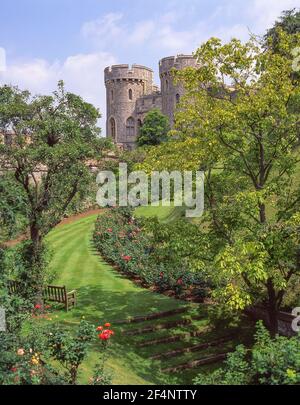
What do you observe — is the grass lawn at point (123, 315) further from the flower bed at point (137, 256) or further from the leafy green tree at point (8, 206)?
the leafy green tree at point (8, 206)

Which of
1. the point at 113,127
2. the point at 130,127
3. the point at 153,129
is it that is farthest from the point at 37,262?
the point at 113,127

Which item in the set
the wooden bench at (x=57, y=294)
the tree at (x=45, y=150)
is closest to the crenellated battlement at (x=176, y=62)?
the tree at (x=45, y=150)

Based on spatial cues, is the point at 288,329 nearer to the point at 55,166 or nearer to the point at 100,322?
the point at 100,322

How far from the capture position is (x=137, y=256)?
2403cm

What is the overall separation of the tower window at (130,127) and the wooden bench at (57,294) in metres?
68.2

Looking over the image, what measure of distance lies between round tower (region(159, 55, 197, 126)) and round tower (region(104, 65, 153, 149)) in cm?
728

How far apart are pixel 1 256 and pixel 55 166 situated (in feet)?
23.8

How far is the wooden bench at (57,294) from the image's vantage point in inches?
680

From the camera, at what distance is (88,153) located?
16500mm

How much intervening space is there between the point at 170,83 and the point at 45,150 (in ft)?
208

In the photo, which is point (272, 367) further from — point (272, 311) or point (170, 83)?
point (170, 83)

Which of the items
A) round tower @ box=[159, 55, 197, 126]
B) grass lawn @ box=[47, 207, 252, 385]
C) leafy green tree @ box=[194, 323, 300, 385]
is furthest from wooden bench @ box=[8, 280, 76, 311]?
round tower @ box=[159, 55, 197, 126]

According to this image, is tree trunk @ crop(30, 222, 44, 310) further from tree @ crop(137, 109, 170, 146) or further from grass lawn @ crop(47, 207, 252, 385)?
tree @ crop(137, 109, 170, 146)

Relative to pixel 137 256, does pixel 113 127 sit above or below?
above
